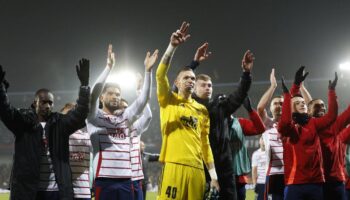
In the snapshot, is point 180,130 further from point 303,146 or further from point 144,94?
point 303,146

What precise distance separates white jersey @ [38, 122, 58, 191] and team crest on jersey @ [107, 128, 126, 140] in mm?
932

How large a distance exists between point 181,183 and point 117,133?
4.01 feet

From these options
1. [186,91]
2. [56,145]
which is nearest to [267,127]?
[186,91]

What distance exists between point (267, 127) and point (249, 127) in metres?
0.70

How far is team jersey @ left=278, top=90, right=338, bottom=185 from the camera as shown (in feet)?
20.9

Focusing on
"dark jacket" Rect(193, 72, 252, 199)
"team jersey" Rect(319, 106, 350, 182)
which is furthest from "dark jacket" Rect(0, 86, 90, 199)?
"team jersey" Rect(319, 106, 350, 182)

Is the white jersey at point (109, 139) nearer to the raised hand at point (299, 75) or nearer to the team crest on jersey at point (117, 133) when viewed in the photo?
the team crest on jersey at point (117, 133)

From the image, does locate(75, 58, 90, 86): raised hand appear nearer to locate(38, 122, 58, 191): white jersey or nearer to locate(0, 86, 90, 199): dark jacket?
locate(0, 86, 90, 199): dark jacket

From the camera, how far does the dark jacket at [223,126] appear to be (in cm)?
603

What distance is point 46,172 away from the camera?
515 cm

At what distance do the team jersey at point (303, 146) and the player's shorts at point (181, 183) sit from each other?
1654mm

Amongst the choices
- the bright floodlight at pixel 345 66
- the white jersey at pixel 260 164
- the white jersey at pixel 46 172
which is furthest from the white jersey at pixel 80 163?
the bright floodlight at pixel 345 66

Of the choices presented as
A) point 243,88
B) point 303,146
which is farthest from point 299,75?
point 243,88

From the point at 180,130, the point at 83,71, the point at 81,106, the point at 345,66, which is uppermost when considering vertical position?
the point at 345,66
